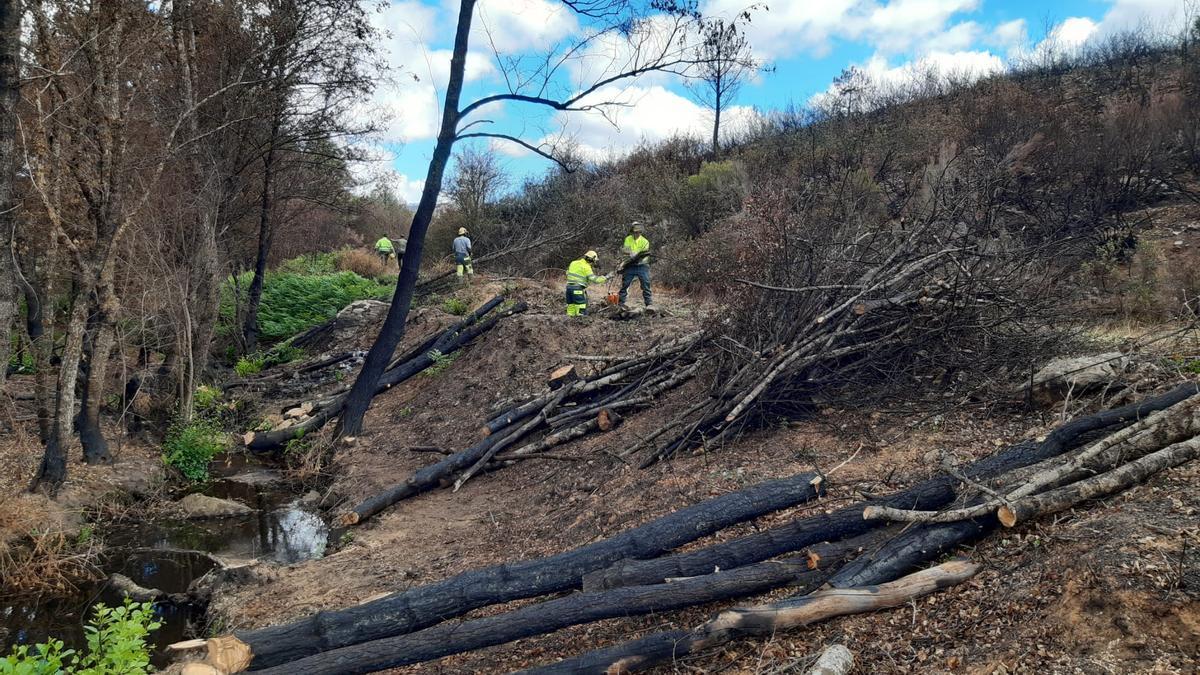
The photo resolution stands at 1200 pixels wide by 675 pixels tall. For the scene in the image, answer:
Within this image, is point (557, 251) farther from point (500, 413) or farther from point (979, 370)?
point (979, 370)

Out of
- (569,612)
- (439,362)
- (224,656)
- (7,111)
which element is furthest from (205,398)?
(569,612)

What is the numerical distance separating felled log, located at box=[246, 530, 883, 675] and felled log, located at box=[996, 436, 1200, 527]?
85 cm

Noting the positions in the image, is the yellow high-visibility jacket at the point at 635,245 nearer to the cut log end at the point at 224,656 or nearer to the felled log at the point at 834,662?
the cut log end at the point at 224,656

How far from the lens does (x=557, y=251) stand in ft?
76.7

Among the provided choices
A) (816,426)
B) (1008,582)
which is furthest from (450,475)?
(1008,582)

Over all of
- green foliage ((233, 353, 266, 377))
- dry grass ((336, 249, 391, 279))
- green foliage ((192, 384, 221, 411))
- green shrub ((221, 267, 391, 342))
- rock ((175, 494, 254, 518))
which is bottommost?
rock ((175, 494, 254, 518))

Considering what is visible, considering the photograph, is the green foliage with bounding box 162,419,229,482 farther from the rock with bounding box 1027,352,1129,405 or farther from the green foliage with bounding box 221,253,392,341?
the rock with bounding box 1027,352,1129,405

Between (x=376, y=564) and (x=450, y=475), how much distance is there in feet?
7.33

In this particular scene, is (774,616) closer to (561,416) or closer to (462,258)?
(561,416)

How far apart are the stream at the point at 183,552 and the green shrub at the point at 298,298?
955 centimetres

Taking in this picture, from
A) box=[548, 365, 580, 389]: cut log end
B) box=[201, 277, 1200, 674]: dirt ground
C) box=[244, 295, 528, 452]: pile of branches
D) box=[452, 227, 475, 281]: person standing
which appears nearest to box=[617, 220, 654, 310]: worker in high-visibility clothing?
box=[201, 277, 1200, 674]: dirt ground

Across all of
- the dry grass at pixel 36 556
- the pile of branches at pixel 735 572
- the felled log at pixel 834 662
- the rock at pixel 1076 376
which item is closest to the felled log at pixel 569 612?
the pile of branches at pixel 735 572

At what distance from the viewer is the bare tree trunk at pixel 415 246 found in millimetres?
9938

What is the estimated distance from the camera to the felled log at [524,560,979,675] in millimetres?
3732
